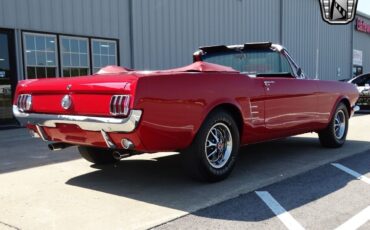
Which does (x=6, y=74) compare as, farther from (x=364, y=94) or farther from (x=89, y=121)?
(x=364, y=94)

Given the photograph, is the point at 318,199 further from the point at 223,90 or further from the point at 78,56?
the point at 78,56

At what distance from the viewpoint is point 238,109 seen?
461 cm

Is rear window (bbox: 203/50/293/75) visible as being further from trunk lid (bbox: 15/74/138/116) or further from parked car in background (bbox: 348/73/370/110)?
parked car in background (bbox: 348/73/370/110)

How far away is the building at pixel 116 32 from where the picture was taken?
995 centimetres

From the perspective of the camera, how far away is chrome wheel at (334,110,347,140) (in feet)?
22.5

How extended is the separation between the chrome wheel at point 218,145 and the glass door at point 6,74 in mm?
7022

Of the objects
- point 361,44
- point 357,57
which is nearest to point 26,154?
point 357,57

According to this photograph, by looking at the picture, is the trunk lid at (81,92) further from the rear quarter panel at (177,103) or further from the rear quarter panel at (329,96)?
the rear quarter panel at (329,96)

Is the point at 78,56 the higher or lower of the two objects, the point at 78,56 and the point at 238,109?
the higher

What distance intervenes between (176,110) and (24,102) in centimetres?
174

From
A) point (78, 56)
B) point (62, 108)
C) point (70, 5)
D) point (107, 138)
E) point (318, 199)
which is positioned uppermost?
point (70, 5)

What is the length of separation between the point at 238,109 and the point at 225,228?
1668 millimetres

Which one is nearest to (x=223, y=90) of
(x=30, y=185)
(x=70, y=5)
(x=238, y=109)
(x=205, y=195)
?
(x=238, y=109)

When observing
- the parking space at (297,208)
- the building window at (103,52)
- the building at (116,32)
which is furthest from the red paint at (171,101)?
the building window at (103,52)
